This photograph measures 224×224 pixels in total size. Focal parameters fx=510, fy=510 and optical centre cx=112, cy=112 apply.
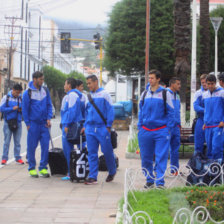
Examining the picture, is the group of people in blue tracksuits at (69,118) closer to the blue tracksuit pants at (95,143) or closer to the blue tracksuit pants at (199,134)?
the blue tracksuit pants at (95,143)

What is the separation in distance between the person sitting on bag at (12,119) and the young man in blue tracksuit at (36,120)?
2110 mm

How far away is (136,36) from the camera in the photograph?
33.6 m

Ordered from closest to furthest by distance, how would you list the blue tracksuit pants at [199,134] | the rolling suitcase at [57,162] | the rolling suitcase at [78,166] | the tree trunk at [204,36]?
1. the rolling suitcase at [78,166]
2. the rolling suitcase at [57,162]
3. the blue tracksuit pants at [199,134]
4. the tree trunk at [204,36]

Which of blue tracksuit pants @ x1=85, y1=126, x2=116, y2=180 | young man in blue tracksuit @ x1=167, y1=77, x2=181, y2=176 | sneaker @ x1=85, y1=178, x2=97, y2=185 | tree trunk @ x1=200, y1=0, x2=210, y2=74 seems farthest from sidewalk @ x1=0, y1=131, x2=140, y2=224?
tree trunk @ x1=200, y1=0, x2=210, y2=74

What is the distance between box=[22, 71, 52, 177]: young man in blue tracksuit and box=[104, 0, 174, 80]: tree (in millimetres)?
23983

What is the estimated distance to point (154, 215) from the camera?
5.50m

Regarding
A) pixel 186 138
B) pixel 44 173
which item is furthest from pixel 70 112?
pixel 186 138

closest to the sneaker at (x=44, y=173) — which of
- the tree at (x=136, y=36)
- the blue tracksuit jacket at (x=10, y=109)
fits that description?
the blue tracksuit jacket at (x=10, y=109)

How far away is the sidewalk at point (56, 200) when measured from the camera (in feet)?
19.7

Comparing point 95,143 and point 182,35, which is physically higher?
point 182,35

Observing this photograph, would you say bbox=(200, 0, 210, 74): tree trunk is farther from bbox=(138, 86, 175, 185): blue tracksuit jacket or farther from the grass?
the grass

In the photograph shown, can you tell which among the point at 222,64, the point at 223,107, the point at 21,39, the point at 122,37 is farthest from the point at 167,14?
the point at 21,39

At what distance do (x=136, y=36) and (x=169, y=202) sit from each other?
28.1 metres

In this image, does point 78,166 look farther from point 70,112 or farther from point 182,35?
point 182,35
